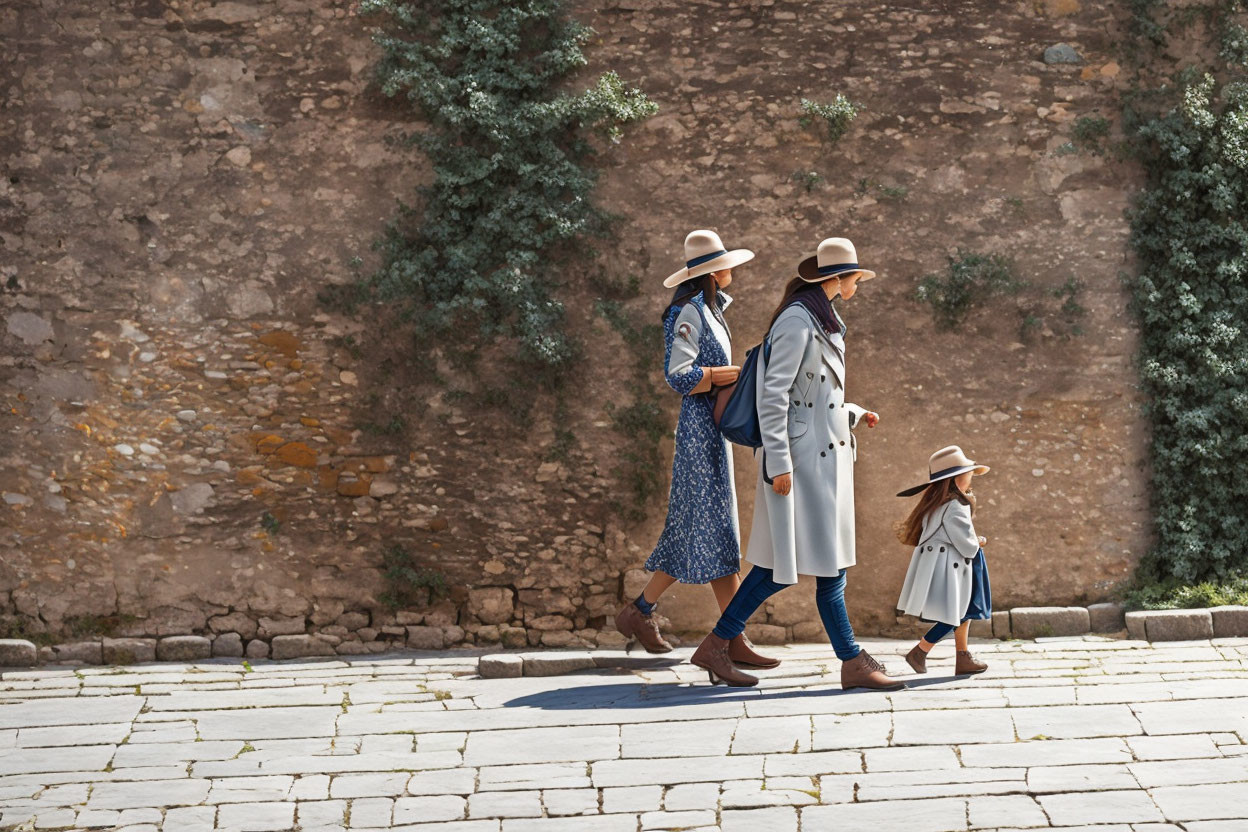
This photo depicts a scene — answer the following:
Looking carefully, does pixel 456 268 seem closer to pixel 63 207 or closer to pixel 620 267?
pixel 620 267

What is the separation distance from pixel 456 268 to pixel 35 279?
97.9 inches

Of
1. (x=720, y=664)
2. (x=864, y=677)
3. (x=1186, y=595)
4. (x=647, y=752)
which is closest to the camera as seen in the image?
(x=647, y=752)

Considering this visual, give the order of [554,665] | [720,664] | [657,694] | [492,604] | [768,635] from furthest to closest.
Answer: [492,604], [768,635], [554,665], [720,664], [657,694]

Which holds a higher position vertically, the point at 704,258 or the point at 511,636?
the point at 704,258

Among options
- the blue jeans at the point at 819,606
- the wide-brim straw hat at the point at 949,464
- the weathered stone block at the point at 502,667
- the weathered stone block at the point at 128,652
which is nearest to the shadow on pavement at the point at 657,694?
the blue jeans at the point at 819,606

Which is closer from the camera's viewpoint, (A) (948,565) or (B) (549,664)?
(A) (948,565)

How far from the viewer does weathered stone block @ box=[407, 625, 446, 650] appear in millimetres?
8148

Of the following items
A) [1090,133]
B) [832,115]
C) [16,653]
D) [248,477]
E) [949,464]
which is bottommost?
[16,653]

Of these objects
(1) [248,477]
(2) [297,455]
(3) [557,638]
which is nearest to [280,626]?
(1) [248,477]

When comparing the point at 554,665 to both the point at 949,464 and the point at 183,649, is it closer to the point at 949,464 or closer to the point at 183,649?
the point at 949,464

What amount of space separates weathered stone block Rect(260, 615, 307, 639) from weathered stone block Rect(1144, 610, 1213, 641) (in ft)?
15.9

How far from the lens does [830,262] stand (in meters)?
6.39

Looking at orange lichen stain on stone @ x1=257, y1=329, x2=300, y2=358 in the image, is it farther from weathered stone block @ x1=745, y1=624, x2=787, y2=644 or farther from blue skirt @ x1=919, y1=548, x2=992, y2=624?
blue skirt @ x1=919, y1=548, x2=992, y2=624

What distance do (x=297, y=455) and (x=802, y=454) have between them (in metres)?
3.33
